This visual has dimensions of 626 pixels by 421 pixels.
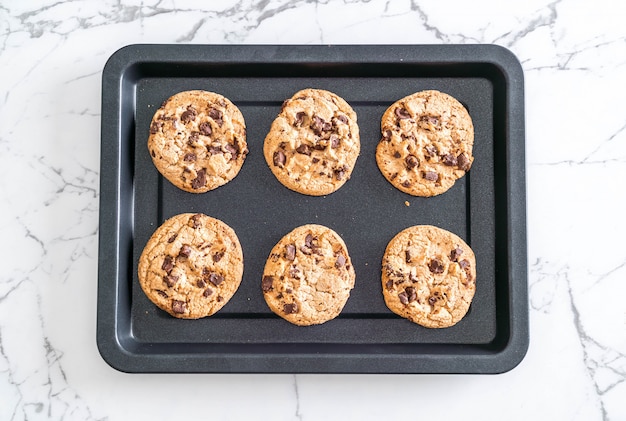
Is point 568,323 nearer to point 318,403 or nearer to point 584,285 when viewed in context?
point 584,285

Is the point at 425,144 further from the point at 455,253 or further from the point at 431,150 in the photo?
the point at 455,253

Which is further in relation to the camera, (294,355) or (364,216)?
(364,216)

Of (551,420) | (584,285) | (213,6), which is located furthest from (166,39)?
(551,420)

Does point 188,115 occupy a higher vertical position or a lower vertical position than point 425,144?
higher

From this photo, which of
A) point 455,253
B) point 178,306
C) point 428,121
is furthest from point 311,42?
point 178,306

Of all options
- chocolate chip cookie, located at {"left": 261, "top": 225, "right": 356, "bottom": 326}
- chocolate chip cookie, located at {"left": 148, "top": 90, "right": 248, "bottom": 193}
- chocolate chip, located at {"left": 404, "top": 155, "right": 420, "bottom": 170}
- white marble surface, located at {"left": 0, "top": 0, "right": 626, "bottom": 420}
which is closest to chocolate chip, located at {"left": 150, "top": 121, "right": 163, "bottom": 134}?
chocolate chip cookie, located at {"left": 148, "top": 90, "right": 248, "bottom": 193}
